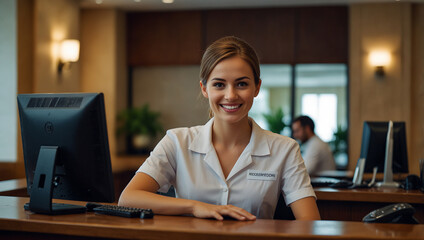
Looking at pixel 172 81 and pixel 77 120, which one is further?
pixel 172 81

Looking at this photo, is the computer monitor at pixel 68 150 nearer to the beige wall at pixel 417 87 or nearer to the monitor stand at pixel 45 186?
the monitor stand at pixel 45 186

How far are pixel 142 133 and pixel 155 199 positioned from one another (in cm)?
502

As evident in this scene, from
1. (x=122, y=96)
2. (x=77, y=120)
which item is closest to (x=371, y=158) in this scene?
(x=77, y=120)

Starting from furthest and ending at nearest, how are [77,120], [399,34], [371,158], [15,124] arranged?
[399,34], [15,124], [371,158], [77,120]

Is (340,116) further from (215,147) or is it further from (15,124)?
(215,147)

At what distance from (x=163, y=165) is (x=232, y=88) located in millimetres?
462

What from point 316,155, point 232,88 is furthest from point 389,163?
point 232,88

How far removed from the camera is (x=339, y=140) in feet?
21.6

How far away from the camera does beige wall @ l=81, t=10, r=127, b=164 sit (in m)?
6.88

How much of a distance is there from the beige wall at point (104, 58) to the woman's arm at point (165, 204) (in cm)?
496

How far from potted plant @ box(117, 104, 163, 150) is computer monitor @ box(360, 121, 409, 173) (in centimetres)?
378

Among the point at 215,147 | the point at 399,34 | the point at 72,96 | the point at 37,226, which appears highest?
the point at 399,34

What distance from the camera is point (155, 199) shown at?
1.88 metres

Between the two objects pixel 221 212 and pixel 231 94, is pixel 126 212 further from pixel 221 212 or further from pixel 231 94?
pixel 231 94
